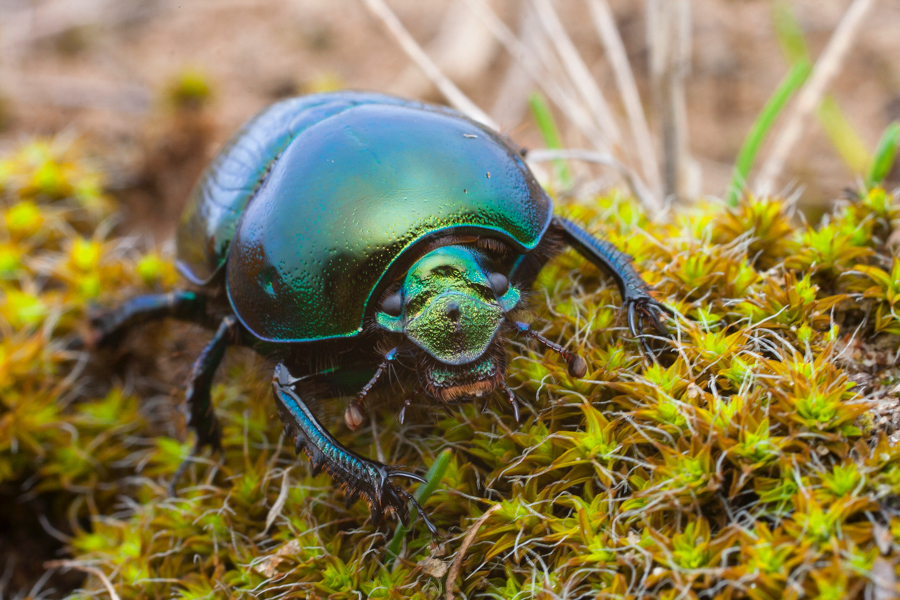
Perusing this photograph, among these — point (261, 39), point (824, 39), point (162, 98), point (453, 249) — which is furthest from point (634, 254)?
point (261, 39)

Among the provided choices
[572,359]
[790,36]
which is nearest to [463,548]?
[572,359]

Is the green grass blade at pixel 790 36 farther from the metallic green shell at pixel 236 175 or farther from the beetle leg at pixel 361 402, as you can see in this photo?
the beetle leg at pixel 361 402

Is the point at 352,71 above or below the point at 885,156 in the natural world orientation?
below

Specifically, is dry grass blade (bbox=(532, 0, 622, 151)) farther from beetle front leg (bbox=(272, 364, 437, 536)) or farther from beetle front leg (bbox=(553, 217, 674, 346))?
beetle front leg (bbox=(272, 364, 437, 536))

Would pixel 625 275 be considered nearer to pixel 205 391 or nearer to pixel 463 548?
A: pixel 463 548

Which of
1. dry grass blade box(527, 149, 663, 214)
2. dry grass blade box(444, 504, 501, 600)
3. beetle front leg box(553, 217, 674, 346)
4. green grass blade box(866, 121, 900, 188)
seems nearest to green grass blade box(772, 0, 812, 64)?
green grass blade box(866, 121, 900, 188)

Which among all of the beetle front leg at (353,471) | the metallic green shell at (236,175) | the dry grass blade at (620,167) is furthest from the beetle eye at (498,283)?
the dry grass blade at (620,167)

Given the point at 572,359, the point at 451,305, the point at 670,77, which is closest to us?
the point at 451,305
